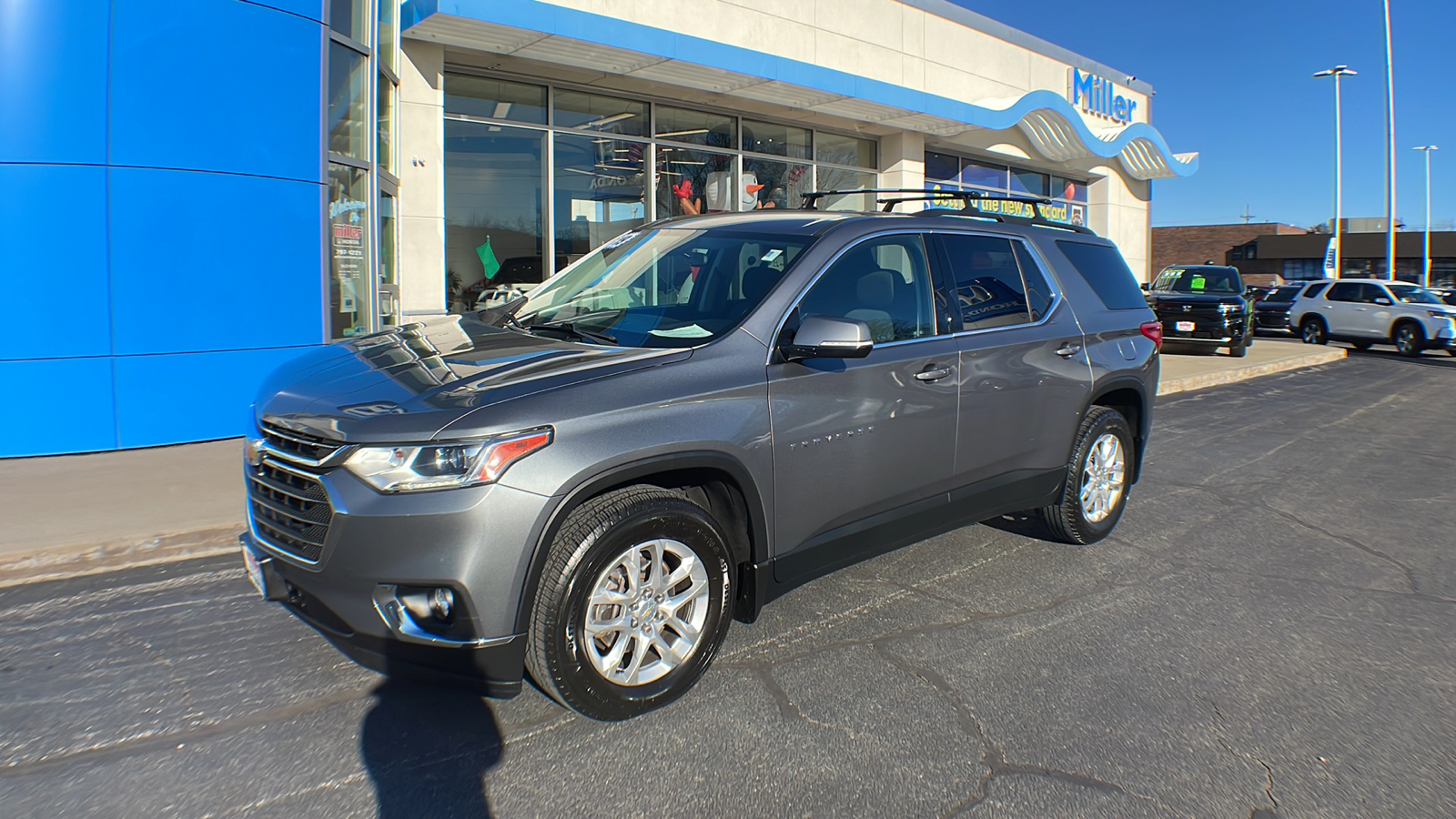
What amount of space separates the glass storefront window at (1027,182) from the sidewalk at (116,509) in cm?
1849

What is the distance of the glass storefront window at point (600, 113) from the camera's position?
43.1 ft

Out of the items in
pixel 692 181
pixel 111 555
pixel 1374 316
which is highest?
pixel 692 181

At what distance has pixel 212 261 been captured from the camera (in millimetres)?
8070

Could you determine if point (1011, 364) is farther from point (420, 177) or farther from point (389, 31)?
point (389, 31)

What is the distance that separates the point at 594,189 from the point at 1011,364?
32.8 feet

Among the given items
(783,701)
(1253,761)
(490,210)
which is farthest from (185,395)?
(1253,761)

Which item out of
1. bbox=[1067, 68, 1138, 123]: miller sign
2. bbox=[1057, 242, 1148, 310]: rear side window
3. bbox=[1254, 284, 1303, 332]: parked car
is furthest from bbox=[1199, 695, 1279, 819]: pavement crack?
bbox=[1254, 284, 1303, 332]: parked car

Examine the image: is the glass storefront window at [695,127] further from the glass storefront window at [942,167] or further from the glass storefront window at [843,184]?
the glass storefront window at [942,167]

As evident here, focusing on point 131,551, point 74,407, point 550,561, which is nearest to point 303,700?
point 550,561

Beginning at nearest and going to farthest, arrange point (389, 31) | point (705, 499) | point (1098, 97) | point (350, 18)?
1. point (705, 499)
2. point (350, 18)
3. point (389, 31)
4. point (1098, 97)

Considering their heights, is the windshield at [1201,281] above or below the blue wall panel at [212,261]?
above

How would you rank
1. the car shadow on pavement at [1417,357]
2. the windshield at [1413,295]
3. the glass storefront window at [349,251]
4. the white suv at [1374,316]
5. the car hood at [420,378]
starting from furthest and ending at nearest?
the windshield at [1413,295], the white suv at [1374,316], the car shadow on pavement at [1417,357], the glass storefront window at [349,251], the car hood at [420,378]

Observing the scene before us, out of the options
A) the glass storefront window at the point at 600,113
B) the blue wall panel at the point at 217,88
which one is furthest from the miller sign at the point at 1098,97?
the blue wall panel at the point at 217,88

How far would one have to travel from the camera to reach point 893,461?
4.12 metres
